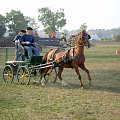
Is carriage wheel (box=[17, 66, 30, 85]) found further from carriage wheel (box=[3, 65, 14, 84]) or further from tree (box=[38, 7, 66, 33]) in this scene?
tree (box=[38, 7, 66, 33])

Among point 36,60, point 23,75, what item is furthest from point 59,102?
point 36,60

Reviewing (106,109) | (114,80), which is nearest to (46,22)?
(114,80)

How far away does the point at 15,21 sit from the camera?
2913 inches

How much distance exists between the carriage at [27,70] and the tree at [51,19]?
84.9 m

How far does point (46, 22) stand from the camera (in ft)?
331

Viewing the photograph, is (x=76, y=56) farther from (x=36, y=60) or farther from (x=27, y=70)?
(x=27, y=70)

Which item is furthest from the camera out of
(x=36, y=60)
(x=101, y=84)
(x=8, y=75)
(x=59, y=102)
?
(x=8, y=75)

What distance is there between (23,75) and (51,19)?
87938mm

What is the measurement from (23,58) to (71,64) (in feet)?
6.70

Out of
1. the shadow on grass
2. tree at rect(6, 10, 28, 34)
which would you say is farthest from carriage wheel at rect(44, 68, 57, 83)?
tree at rect(6, 10, 28, 34)

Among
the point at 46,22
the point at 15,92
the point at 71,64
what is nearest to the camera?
the point at 15,92

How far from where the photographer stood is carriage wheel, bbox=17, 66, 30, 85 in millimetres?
13183

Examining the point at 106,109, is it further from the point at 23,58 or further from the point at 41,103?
the point at 23,58

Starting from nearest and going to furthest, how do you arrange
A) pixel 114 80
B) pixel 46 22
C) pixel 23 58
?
pixel 23 58 → pixel 114 80 → pixel 46 22
